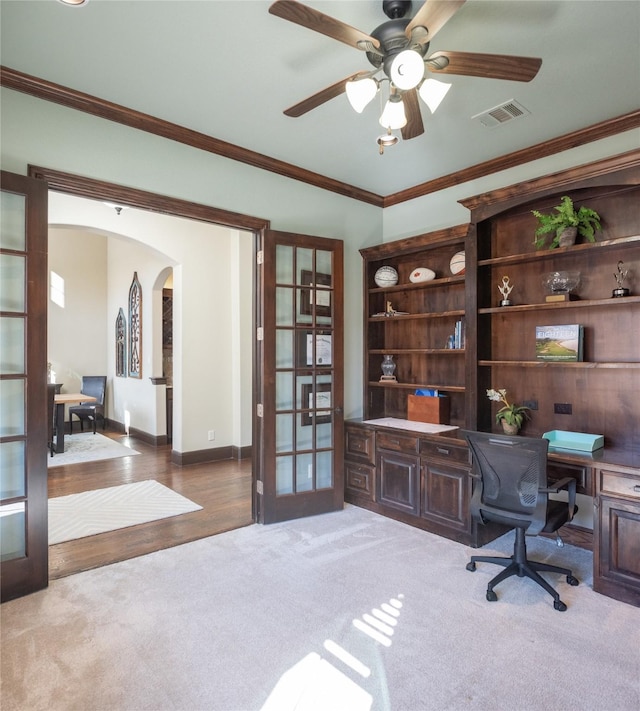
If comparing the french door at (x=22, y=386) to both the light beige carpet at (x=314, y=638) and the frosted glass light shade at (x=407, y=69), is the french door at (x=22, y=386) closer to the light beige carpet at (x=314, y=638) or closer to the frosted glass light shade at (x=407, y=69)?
the light beige carpet at (x=314, y=638)

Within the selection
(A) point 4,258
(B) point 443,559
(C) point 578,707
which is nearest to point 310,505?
(B) point 443,559

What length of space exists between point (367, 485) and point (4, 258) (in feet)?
10.3

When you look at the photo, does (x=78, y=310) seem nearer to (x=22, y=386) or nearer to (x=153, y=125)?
(x=153, y=125)

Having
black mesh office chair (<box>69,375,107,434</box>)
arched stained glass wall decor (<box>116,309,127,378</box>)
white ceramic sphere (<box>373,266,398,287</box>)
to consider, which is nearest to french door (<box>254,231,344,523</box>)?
white ceramic sphere (<box>373,266,398,287</box>)

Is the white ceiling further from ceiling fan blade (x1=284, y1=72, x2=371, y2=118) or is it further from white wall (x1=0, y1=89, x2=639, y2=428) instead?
ceiling fan blade (x1=284, y1=72, x2=371, y2=118)

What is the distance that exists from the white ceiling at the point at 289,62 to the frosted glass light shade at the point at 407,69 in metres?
0.47

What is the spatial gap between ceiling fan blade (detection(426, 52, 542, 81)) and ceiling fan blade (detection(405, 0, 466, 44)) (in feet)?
0.28

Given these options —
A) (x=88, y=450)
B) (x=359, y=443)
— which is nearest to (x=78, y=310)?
(x=88, y=450)

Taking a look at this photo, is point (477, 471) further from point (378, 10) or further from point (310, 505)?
point (378, 10)

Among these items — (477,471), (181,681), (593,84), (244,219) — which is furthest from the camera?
(244,219)

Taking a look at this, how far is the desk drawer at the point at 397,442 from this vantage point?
3.60 meters

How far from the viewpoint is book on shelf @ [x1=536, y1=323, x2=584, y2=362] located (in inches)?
124

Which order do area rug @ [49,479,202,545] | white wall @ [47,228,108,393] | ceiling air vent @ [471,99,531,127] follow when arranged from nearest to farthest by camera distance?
ceiling air vent @ [471,99,531,127] → area rug @ [49,479,202,545] → white wall @ [47,228,108,393]

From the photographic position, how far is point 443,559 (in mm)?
3045
